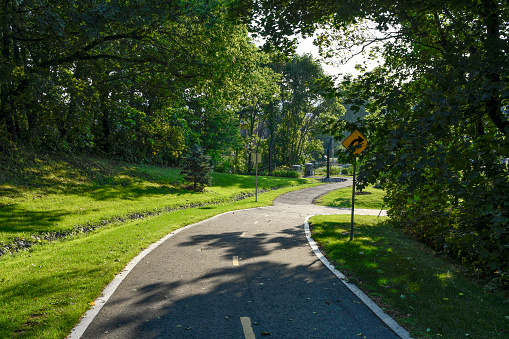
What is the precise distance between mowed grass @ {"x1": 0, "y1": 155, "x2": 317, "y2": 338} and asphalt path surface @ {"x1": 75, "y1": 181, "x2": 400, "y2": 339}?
0.58m

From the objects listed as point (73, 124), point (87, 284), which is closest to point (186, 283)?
point (87, 284)

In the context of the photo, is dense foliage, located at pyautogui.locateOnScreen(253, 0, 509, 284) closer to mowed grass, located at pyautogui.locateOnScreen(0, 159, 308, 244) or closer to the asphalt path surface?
the asphalt path surface

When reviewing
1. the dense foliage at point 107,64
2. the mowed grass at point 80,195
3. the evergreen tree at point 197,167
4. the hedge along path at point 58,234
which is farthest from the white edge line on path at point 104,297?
the evergreen tree at point 197,167

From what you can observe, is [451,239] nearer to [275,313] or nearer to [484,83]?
[484,83]

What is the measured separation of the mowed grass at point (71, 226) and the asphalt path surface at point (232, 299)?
584mm

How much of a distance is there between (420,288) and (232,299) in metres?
3.19

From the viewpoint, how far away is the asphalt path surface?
13.9 feet

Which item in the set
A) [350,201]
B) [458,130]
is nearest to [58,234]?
[458,130]

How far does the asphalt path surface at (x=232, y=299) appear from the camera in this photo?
166 inches

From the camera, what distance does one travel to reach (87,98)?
1499 centimetres

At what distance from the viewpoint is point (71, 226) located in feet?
39.2

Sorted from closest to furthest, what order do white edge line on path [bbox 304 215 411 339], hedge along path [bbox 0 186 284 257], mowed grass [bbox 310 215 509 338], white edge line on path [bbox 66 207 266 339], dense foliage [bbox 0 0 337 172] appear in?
white edge line on path [bbox 66 207 266 339] < white edge line on path [bbox 304 215 411 339] < mowed grass [bbox 310 215 509 338] < hedge along path [bbox 0 186 284 257] < dense foliage [bbox 0 0 337 172]

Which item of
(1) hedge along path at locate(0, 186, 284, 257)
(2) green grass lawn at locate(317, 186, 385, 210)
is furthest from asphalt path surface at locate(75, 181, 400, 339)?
(2) green grass lawn at locate(317, 186, 385, 210)

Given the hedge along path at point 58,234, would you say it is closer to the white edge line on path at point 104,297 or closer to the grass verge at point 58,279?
the grass verge at point 58,279
